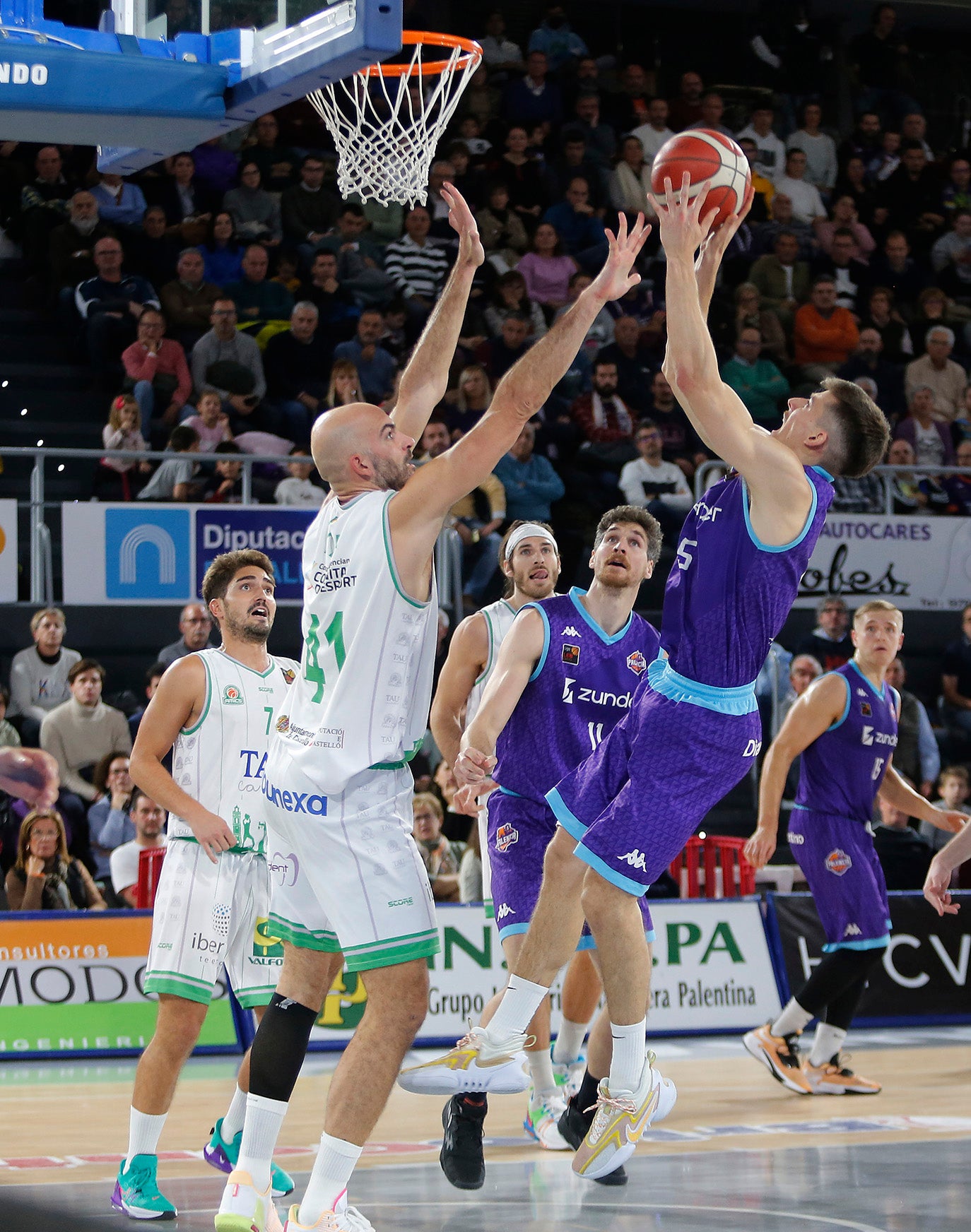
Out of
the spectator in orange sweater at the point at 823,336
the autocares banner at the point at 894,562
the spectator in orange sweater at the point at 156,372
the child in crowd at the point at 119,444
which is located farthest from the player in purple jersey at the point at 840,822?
the spectator in orange sweater at the point at 823,336

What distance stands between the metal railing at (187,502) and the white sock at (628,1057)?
24.9 ft

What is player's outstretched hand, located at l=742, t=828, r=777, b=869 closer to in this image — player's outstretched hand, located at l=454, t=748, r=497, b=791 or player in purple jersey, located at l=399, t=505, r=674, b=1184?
player in purple jersey, located at l=399, t=505, r=674, b=1184

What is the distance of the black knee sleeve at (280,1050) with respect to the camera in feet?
16.2

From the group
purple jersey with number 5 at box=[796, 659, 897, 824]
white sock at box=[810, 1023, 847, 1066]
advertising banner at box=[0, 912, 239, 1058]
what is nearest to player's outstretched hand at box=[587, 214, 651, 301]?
purple jersey with number 5 at box=[796, 659, 897, 824]

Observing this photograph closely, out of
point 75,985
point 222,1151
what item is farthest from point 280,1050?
point 75,985

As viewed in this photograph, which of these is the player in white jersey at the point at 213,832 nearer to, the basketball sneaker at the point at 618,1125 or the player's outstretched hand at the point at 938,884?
the basketball sneaker at the point at 618,1125

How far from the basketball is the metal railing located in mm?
7157

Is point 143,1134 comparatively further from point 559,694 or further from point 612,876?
point 559,694

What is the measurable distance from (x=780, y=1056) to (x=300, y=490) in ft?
20.8

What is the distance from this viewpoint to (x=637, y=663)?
676cm

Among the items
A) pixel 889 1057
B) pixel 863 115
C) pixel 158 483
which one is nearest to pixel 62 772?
pixel 158 483

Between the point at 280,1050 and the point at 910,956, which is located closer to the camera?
the point at 280,1050

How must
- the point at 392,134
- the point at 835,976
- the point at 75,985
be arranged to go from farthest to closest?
the point at 75,985 → the point at 835,976 → the point at 392,134

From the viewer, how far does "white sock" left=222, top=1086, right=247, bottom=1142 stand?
6.04m
